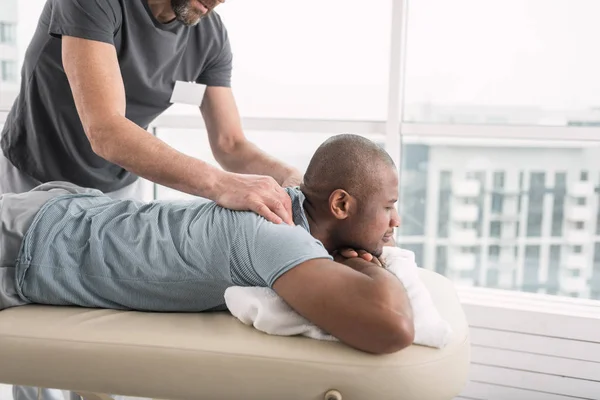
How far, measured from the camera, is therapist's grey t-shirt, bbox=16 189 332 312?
1.29m

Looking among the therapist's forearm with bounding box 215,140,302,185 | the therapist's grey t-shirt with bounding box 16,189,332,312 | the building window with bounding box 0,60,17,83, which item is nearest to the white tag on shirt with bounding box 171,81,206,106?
the therapist's forearm with bounding box 215,140,302,185

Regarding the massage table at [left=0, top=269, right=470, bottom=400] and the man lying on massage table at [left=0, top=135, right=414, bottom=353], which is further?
the man lying on massage table at [left=0, top=135, right=414, bottom=353]

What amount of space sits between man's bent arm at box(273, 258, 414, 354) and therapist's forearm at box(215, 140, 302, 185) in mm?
694

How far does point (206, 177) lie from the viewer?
1.41m

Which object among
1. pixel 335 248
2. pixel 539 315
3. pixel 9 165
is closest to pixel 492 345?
pixel 539 315

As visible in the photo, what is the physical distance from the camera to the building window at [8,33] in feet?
10.3

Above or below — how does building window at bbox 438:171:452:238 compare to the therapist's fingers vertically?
below

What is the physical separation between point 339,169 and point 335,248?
0.18m

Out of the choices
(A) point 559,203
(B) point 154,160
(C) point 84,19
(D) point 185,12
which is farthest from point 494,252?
(C) point 84,19

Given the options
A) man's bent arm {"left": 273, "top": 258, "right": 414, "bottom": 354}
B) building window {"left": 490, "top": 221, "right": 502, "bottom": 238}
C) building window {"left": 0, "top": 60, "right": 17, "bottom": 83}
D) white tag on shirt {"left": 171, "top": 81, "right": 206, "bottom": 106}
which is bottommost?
building window {"left": 490, "top": 221, "right": 502, "bottom": 238}

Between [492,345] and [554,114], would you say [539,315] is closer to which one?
[492,345]

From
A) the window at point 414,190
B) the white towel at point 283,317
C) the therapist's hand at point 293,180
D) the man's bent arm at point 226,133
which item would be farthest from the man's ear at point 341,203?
the window at point 414,190

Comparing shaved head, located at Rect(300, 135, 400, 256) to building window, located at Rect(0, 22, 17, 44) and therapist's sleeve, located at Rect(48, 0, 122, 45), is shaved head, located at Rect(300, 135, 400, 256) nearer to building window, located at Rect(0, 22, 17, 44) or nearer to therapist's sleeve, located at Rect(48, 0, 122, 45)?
therapist's sleeve, located at Rect(48, 0, 122, 45)

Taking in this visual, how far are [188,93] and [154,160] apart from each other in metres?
0.64
